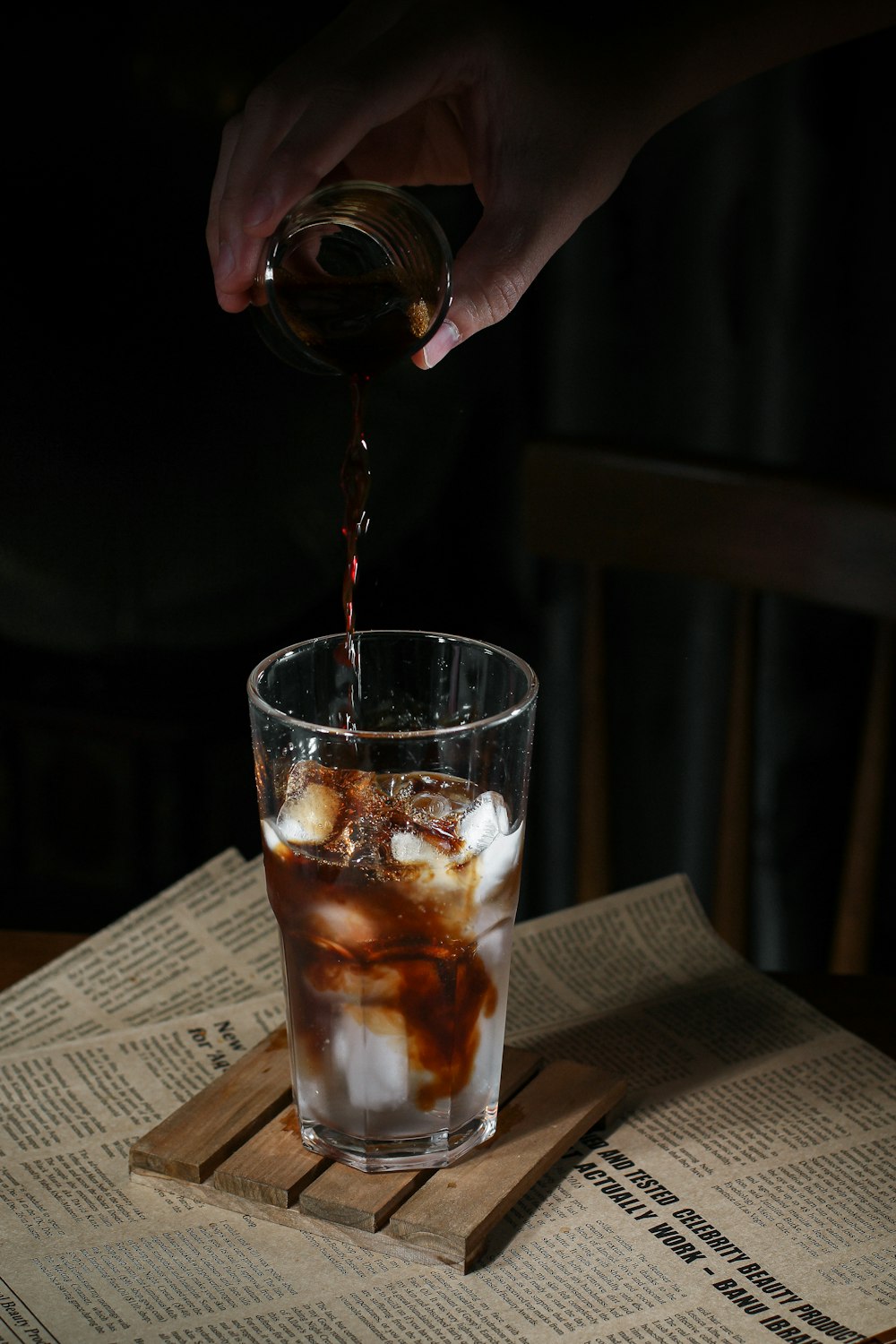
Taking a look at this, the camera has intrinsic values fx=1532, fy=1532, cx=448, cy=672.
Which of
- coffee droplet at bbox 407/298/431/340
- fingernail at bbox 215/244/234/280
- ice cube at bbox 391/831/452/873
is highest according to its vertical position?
fingernail at bbox 215/244/234/280

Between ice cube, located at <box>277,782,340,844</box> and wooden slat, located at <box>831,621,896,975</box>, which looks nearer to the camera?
ice cube, located at <box>277,782,340,844</box>

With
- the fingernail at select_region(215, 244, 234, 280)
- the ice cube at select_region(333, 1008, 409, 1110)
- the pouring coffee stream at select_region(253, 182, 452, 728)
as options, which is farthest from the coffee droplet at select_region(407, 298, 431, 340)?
the ice cube at select_region(333, 1008, 409, 1110)

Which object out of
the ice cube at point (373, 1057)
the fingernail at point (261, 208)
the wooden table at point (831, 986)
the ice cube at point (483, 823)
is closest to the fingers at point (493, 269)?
the fingernail at point (261, 208)

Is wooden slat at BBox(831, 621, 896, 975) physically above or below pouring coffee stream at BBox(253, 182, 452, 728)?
below

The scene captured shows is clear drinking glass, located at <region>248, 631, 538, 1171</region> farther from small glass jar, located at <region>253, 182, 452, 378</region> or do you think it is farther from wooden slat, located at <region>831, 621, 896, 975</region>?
wooden slat, located at <region>831, 621, 896, 975</region>

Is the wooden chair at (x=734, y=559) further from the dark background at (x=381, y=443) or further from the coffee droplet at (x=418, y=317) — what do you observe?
the coffee droplet at (x=418, y=317)

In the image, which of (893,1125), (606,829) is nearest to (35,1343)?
(893,1125)

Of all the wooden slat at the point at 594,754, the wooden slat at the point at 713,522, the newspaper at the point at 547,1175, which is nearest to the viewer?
the newspaper at the point at 547,1175
